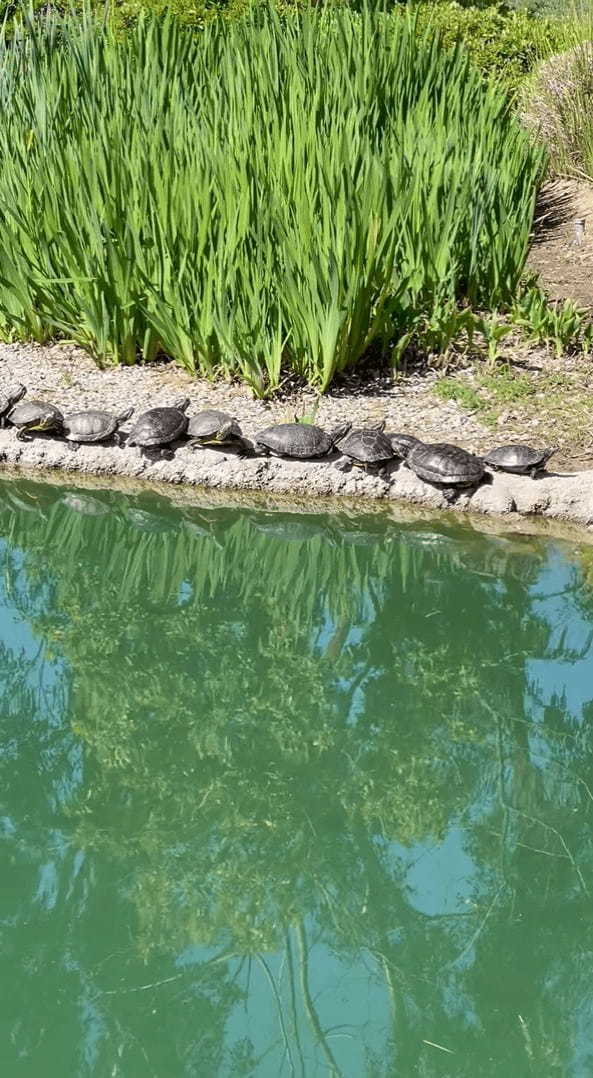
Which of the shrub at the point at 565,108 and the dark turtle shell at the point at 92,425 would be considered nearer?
the dark turtle shell at the point at 92,425

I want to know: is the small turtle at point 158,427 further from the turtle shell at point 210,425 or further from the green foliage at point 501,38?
the green foliage at point 501,38

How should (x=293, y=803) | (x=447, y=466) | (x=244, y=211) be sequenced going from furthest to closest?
(x=244, y=211), (x=447, y=466), (x=293, y=803)

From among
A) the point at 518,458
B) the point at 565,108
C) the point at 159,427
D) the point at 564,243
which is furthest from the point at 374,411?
the point at 565,108

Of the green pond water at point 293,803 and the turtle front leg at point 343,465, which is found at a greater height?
the turtle front leg at point 343,465

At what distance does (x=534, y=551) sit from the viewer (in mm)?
4695

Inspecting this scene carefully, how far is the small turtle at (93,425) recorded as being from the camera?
5328 mm

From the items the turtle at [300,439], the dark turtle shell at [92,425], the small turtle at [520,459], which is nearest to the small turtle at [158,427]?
the dark turtle shell at [92,425]

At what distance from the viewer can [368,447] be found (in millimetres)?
4918

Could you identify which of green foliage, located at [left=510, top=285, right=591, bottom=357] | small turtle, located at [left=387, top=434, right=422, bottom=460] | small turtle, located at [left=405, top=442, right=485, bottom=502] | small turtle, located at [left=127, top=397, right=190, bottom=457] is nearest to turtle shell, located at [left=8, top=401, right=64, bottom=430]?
small turtle, located at [left=127, top=397, right=190, bottom=457]

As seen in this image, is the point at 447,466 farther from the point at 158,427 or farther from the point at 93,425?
the point at 93,425

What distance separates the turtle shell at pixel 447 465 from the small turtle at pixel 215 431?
78 centimetres

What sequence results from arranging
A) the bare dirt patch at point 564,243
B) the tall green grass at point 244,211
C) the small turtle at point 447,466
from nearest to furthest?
the small turtle at point 447,466 → the tall green grass at point 244,211 → the bare dirt patch at point 564,243

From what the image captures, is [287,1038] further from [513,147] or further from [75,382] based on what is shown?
[513,147]

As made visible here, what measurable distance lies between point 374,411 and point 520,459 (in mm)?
854
